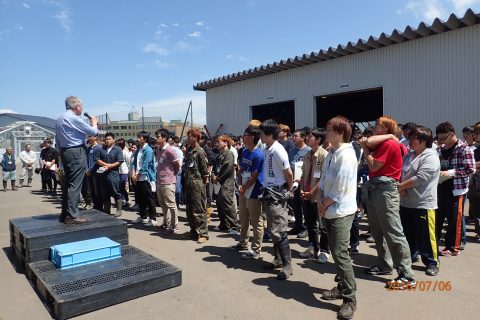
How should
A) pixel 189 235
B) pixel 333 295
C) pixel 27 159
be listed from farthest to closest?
pixel 27 159, pixel 189 235, pixel 333 295

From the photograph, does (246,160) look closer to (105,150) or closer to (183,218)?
(183,218)

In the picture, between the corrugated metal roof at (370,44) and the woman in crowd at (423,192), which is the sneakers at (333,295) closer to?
the woman in crowd at (423,192)

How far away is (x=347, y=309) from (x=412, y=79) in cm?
865

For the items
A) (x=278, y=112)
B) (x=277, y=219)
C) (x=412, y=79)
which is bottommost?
(x=277, y=219)

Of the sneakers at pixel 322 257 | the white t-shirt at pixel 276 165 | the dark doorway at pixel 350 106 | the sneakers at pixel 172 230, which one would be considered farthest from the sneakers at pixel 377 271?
the dark doorway at pixel 350 106

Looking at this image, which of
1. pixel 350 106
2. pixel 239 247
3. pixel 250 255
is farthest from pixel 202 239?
pixel 350 106

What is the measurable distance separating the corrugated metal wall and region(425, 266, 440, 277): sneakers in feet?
20.3

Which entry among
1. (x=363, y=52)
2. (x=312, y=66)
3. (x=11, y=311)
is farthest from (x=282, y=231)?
(x=312, y=66)

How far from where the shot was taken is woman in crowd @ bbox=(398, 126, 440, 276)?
410cm

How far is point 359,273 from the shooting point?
4355 mm

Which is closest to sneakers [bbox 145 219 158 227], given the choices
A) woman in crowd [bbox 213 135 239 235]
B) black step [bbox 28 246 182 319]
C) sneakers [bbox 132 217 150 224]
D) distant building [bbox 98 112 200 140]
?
sneakers [bbox 132 217 150 224]

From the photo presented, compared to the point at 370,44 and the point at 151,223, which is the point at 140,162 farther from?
the point at 370,44

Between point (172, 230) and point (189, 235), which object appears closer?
point (189, 235)

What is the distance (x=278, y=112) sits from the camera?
49.9 feet
